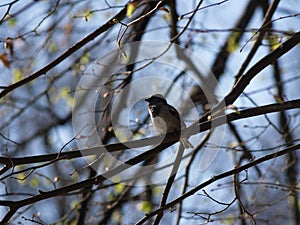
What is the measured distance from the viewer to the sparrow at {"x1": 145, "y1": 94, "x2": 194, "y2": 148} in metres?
4.15

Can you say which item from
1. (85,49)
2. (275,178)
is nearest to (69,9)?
(85,49)

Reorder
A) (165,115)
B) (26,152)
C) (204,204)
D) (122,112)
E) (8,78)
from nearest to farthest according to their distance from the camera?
(165,115)
(122,112)
(204,204)
(8,78)
(26,152)

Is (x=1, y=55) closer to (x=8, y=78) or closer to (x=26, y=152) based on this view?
(x=8, y=78)

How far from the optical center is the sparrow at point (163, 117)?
4152 mm

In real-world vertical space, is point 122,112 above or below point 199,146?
above

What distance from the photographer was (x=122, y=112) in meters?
5.04

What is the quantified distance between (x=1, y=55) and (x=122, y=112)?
4.21 feet

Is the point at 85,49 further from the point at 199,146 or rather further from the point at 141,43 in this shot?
the point at 199,146

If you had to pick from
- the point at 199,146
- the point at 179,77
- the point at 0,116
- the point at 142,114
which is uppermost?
the point at 0,116

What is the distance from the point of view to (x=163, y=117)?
424 centimetres

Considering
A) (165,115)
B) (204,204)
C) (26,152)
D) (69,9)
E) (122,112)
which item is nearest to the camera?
(165,115)

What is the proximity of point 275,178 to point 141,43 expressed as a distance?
6.76 feet

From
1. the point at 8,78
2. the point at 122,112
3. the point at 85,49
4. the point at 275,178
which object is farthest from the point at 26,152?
the point at 275,178

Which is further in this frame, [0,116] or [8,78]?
[8,78]
